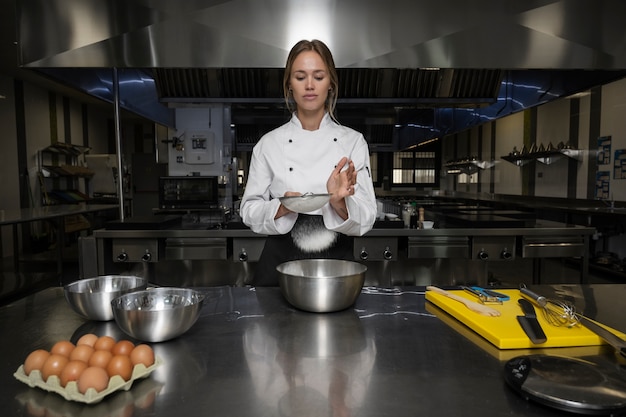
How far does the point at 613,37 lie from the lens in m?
2.18

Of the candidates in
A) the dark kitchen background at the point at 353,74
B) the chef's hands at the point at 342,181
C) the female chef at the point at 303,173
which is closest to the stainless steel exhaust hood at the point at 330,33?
the dark kitchen background at the point at 353,74

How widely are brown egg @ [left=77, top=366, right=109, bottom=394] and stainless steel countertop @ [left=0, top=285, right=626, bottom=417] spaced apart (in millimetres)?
30

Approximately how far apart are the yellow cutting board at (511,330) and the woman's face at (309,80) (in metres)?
0.83

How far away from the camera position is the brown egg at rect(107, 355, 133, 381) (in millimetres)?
672

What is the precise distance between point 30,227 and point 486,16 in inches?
319

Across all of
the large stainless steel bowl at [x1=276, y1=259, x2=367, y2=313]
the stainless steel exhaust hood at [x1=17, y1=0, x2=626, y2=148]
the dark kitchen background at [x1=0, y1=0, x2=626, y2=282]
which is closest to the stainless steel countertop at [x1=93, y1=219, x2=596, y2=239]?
the dark kitchen background at [x1=0, y1=0, x2=626, y2=282]

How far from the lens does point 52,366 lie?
2.24 ft

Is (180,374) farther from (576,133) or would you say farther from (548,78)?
(576,133)

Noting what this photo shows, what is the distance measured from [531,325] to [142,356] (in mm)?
848

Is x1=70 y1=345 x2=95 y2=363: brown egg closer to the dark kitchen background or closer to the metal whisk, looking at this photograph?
the metal whisk

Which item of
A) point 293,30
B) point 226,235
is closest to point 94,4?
point 293,30

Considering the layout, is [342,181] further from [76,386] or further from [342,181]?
[76,386]

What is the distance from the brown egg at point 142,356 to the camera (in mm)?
714

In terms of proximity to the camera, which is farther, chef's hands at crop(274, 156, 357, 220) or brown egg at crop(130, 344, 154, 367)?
chef's hands at crop(274, 156, 357, 220)
